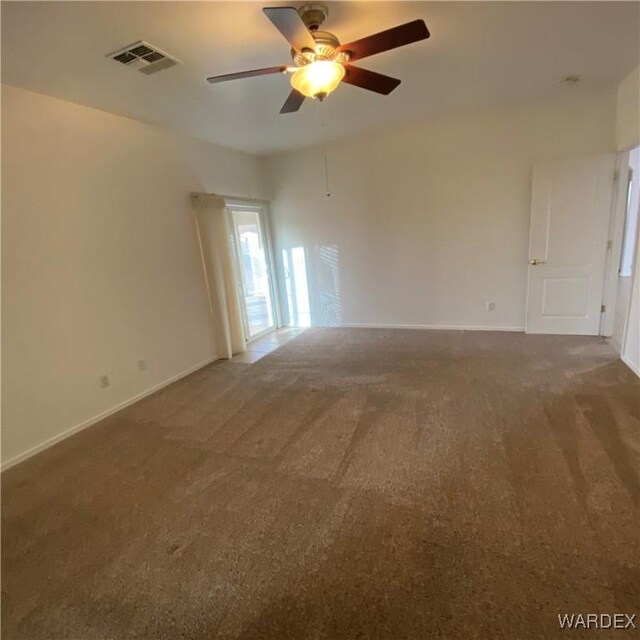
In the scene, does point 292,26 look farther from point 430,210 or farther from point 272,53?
point 430,210

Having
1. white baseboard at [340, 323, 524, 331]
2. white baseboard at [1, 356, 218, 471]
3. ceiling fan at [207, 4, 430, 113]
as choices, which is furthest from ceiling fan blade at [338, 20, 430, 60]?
white baseboard at [340, 323, 524, 331]

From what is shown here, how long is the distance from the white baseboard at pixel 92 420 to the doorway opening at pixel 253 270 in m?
1.32

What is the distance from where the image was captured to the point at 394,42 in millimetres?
1856

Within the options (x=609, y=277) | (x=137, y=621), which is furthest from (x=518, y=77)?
(x=137, y=621)

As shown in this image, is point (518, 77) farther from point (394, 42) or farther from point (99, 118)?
point (99, 118)

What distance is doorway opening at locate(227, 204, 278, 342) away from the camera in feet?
17.1

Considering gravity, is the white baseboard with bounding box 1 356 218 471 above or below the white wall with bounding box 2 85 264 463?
below

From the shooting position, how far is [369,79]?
2.25 metres

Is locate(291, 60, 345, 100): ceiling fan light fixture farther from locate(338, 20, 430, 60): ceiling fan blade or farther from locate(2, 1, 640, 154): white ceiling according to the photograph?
locate(2, 1, 640, 154): white ceiling

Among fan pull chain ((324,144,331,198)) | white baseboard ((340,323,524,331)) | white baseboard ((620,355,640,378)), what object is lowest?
white baseboard ((620,355,640,378))

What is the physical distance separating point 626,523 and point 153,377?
12.4ft

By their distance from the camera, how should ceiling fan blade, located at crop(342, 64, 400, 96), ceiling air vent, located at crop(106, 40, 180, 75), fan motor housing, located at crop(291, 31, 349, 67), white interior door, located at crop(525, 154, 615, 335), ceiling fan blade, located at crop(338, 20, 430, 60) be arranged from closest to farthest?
ceiling fan blade, located at crop(338, 20, 430, 60), fan motor housing, located at crop(291, 31, 349, 67), ceiling fan blade, located at crop(342, 64, 400, 96), ceiling air vent, located at crop(106, 40, 180, 75), white interior door, located at crop(525, 154, 615, 335)

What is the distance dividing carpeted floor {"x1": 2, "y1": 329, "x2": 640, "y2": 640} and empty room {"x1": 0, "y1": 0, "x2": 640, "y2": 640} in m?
0.01

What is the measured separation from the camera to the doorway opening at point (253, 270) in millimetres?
5227
